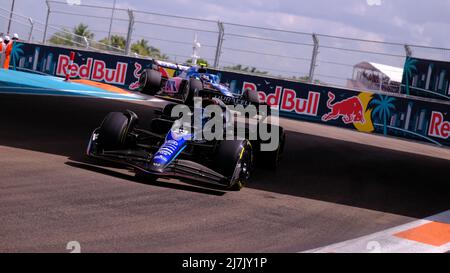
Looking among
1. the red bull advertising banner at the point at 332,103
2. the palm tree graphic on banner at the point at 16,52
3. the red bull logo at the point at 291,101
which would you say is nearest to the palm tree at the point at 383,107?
the red bull advertising banner at the point at 332,103

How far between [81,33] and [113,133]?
20.1 metres

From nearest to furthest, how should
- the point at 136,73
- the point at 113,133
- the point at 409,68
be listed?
the point at 113,133, the point at 409,68, the point at 136,73

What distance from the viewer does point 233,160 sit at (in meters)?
7.77

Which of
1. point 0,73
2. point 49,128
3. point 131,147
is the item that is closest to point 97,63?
point 0,73

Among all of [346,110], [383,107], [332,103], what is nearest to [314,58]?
[332,103]

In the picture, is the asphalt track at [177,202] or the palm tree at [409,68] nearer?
the asphalt track at [177,202]

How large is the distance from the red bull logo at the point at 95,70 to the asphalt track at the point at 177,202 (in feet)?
41.7

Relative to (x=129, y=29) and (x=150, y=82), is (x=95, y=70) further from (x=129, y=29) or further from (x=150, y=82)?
(x=150, y=82)

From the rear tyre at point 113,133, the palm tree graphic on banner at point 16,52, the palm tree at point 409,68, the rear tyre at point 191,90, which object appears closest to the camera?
the rear tyre at point 113,133

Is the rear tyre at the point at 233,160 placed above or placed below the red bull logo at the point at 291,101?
below

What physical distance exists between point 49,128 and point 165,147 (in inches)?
153

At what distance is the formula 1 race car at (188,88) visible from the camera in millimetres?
9062

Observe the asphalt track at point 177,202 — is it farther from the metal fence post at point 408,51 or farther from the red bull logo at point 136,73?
the red bull logo at point 136,73
